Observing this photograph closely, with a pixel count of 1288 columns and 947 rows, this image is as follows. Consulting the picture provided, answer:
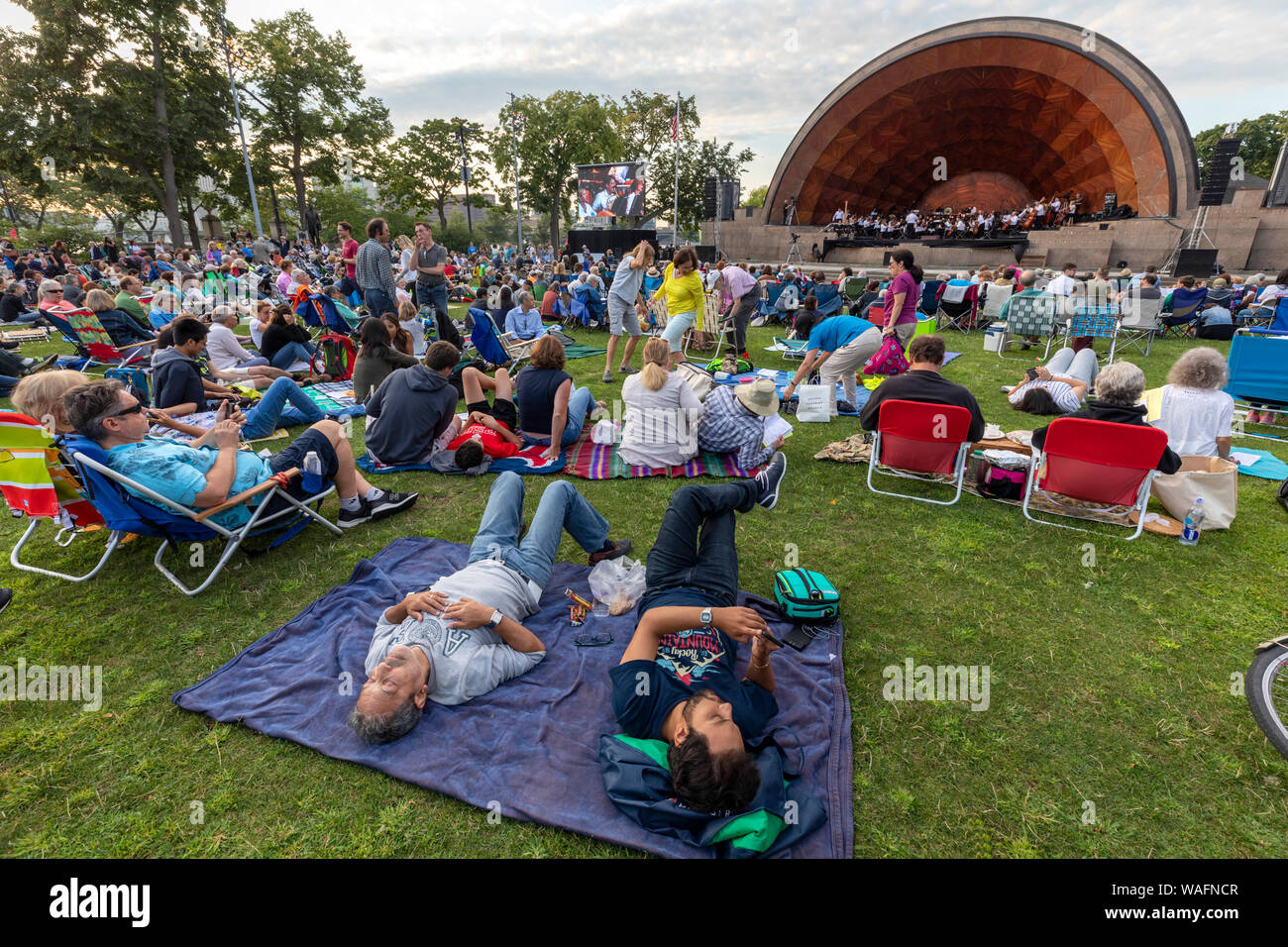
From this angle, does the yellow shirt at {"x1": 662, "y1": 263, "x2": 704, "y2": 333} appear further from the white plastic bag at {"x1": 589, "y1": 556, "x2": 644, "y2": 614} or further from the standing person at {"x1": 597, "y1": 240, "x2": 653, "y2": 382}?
the white plastic bag at {"x1": 589, "y1": 556, "x2": 644, "y2": 614}

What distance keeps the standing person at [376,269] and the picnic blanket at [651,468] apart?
487 centimetres

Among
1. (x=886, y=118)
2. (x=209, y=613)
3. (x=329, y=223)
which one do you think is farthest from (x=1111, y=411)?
(x=329, y=223)

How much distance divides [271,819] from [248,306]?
637 inches

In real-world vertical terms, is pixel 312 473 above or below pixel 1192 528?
above

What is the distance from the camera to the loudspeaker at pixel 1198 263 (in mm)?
17984

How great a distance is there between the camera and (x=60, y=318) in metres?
8.88

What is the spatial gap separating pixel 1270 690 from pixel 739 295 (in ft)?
29.6

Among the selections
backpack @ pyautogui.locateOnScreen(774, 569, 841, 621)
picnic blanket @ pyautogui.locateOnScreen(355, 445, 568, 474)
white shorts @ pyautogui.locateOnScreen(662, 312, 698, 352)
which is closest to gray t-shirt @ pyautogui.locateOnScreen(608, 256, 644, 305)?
white shorts @ pyautogui.locateOnScreen(662, 312, 698, 352)

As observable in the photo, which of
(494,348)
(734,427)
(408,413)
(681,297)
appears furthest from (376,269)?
(734,427)

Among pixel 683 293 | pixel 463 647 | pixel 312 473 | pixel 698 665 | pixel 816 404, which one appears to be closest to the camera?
pixel 698 665

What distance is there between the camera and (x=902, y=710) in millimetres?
2984

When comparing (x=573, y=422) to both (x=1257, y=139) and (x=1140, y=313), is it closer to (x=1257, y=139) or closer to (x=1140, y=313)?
(x=1140, y=313)

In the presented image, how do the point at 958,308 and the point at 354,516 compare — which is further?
the point at 958,308

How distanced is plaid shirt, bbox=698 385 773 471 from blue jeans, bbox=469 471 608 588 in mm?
2177
